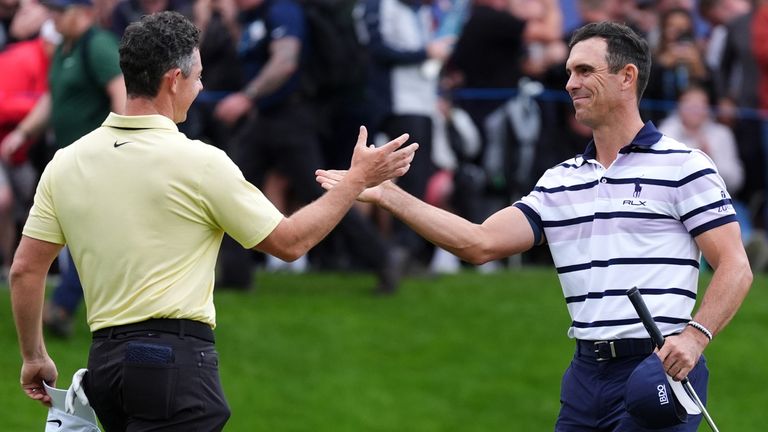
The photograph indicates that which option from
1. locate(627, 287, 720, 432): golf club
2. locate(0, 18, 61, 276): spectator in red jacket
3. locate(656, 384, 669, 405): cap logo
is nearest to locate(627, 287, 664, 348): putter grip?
locate(627, 287, 720, 432): golf club

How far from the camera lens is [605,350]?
547cm

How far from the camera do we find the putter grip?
5180mm

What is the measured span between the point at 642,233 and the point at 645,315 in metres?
0.38

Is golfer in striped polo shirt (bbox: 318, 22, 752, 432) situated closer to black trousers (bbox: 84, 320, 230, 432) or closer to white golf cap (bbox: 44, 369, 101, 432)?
black trousers (bbox: 84, 320, 230, 432)

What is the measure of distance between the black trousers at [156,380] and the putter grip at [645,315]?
1450 millimetres

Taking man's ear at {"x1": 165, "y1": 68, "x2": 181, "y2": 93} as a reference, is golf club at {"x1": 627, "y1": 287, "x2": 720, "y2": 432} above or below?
below

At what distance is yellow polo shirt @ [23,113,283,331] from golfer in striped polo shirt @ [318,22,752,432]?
50cm

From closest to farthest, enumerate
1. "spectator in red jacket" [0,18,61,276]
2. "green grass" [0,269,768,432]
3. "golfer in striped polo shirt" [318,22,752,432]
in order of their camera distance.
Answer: "golfer in striped polo shirt" [318,22,752,432] → "green grass" [0,269,768,432] → "spectator in red jacket" [0,18,61,276]

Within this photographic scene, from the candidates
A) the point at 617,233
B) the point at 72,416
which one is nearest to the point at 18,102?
the point at 72,416

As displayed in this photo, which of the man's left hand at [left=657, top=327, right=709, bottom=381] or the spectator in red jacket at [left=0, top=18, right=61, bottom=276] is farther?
the spectator in red jacket at [left=0, top=18, right=61, bottom=276]

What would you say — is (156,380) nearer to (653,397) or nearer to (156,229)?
(156,229)

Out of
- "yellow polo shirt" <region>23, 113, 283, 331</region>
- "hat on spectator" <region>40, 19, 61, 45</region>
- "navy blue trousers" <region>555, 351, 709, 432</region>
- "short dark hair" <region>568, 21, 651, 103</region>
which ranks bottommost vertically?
"navy blue trousers" <region>555, 351, 709, 432</region>

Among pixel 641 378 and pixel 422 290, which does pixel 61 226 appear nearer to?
pixel 641 378

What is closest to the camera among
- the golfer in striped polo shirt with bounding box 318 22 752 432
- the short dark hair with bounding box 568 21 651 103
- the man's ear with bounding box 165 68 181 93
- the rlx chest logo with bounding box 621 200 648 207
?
the man's ear with bounding box 165 68 181 93
